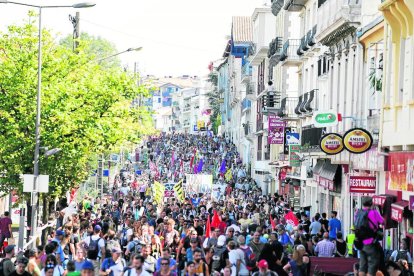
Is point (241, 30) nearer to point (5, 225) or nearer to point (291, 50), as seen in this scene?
point (291, 50)

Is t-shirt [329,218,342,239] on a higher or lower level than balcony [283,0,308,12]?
lower

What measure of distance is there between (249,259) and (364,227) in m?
4.07

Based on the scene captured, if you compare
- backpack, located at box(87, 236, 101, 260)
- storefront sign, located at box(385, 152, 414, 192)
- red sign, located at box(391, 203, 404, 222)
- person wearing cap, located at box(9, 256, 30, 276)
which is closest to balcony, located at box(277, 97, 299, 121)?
red sign, located at box(391, 203, 404, 222)

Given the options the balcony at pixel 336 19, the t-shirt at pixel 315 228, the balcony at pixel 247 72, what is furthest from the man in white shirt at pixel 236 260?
the balcony at pixel 247 72

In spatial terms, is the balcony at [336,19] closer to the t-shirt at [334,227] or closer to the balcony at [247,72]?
the t-shirt at [334,227]

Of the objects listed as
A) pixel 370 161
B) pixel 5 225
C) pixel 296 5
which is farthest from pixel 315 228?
pixel 296 5

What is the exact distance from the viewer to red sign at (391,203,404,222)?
2512 cm

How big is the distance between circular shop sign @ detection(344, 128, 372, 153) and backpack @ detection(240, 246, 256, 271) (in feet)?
22.2

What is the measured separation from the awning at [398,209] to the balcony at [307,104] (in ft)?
61.8

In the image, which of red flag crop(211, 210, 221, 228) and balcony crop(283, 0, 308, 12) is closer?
red flag crop(211, 210, 221, 228)

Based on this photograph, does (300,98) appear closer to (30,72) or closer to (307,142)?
(307,142)

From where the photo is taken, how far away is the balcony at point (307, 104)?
45.5m

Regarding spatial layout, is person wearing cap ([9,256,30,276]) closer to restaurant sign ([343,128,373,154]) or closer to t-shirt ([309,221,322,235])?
restaurant sign ([343,128,373,154])

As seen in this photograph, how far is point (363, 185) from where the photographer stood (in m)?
30.3
